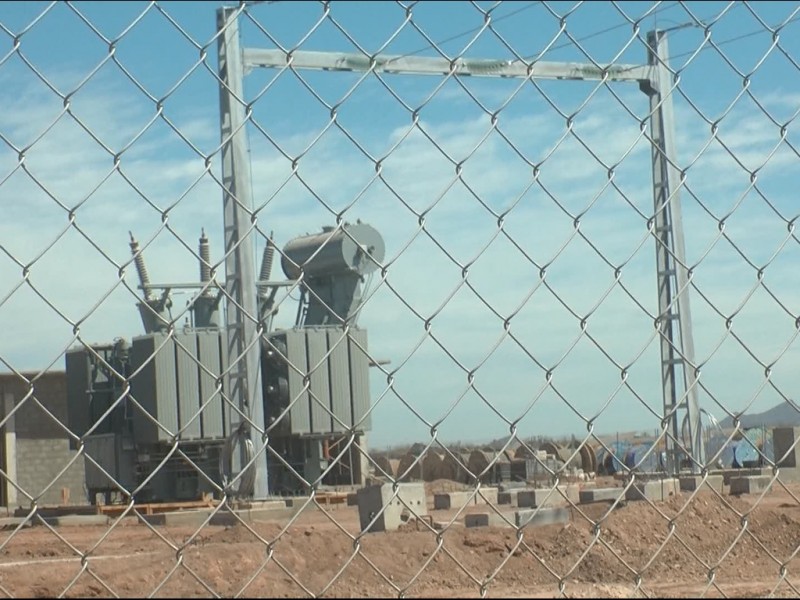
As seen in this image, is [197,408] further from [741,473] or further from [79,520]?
[741,473]

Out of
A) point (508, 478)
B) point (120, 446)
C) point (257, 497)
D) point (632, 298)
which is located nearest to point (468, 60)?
point (632, 298)

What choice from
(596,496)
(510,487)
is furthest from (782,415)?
(510,487)

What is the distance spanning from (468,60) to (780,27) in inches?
43.0

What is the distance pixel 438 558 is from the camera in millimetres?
8508

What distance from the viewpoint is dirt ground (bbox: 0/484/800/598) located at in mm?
5992

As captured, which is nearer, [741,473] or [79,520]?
[79,520]

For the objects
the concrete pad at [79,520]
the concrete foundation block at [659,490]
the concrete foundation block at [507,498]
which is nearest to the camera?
the concrete foundation block at [659,490]

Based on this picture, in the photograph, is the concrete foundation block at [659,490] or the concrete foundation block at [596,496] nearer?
the concrete foundation block at [659,490]

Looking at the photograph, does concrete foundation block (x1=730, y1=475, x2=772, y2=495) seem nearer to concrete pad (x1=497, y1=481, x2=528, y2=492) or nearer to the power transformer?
concrete pad (x1=497, y1=481, x2=528, y2=492)

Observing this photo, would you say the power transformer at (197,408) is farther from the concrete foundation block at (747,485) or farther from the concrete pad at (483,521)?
the concrete pad at (483,521)

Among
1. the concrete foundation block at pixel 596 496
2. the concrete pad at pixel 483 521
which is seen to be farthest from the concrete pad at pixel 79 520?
the concrete foundation block at pixel 596 496

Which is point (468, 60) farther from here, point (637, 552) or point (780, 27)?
point (637, 552)

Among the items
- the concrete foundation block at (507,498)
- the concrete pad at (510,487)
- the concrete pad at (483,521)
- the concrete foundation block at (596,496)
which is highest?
the concrete foundation block at (596,496)

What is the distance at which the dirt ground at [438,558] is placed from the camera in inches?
236
